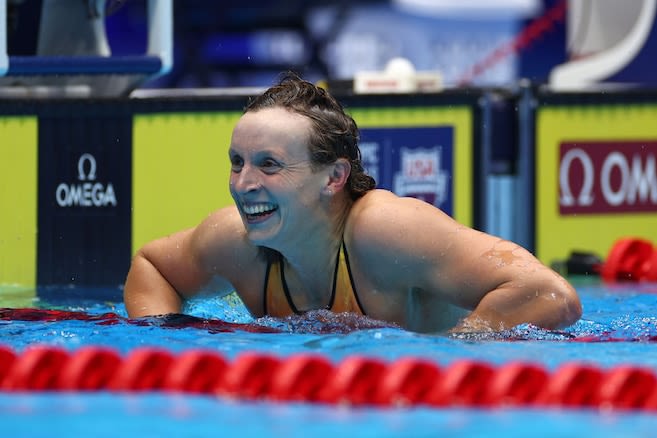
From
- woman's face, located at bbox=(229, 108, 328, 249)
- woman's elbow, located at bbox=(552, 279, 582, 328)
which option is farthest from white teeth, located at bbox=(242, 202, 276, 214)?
woman's elbow, located at bbox=(552, 279, 582, 328)

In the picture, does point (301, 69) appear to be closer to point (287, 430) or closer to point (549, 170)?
point (549, 170)

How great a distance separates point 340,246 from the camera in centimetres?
362

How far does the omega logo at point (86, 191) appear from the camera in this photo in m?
5.44

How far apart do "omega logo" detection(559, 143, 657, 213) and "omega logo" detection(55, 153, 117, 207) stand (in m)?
2.08

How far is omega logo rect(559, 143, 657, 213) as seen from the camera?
594cm

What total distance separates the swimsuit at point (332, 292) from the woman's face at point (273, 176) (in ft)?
0.66

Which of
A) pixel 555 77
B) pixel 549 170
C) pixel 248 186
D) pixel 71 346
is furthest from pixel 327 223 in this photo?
pixel 555 77

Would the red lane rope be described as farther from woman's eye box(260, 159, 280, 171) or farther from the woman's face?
woman's eye box(260, 159, 280, 171)

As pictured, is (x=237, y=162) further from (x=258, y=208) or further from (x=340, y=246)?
(x=340, y=246)

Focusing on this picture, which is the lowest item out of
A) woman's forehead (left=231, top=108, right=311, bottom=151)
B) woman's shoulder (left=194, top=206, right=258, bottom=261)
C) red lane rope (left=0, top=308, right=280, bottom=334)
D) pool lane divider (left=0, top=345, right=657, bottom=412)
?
red lane rope (left=0, top=308, right=280, bottom=334)

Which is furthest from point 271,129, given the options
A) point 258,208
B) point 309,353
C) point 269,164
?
point 309,353

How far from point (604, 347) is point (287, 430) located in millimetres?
1557

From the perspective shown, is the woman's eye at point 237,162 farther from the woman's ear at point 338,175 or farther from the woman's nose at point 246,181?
the woman's ear at point 338,175

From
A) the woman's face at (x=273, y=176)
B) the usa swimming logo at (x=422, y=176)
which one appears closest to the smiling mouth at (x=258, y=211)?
the woman's face at (x=273, y=176)
